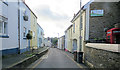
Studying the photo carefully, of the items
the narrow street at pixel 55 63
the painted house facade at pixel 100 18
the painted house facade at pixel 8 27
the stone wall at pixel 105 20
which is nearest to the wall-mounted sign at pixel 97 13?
the painted house facade at pixel 100 18

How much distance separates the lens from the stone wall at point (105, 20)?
8.12 m

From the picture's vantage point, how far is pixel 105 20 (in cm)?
820

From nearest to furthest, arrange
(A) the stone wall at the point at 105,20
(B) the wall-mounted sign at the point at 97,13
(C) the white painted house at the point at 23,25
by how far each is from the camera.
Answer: (A) the stone wall at the point at 105,20 < (B) the wall-mounted sign at the point at 97,13 < (C) the white painted house at the point at 23,25

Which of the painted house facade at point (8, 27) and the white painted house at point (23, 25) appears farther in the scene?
the white painted house at point (23, 25)

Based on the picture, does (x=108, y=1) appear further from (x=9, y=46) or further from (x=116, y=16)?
(x=9, y=46)

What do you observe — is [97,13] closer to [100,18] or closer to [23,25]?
[100,18]

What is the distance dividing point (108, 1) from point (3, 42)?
1135 cm

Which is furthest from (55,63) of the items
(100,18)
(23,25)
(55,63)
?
(100,18)

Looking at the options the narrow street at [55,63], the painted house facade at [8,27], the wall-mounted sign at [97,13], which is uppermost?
the wall-mounted sign at [97,13]

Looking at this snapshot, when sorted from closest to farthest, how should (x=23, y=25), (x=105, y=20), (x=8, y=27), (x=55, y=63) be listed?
1. (x=8, y=27)
2. (x=55, y=63)
3. (x=105, y=20)
4. (x=23, y=25)

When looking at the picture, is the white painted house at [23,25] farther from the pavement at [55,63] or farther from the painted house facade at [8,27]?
the pavement at [55,63]

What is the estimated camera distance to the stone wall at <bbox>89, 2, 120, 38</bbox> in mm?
8117

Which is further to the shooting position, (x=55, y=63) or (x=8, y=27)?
(x=55, y=63)

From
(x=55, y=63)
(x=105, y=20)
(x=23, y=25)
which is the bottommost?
(x=55, y=63)
